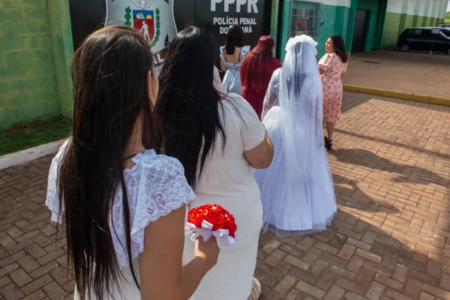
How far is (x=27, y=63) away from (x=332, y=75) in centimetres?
445

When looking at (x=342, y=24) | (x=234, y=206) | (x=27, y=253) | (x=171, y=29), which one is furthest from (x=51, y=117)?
(x=342, y=24)

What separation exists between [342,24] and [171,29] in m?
9.85

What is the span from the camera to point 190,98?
1771 mm

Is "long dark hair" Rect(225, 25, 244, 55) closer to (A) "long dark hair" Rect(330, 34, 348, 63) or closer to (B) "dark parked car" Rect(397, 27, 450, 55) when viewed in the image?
(A) "long dark hair" Rect(330, 34, 348, 63)

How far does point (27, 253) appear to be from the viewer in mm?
3020

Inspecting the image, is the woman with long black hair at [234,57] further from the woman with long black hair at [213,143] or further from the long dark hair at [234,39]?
the woman with long black hair at [213,143]

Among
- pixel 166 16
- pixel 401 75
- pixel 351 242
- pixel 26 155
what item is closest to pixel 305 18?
pixel 401 75

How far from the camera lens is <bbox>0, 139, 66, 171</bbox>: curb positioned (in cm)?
451

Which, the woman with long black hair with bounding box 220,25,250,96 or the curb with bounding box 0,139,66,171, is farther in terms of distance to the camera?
the woman with long black hair with bounding box 220,25,250,96

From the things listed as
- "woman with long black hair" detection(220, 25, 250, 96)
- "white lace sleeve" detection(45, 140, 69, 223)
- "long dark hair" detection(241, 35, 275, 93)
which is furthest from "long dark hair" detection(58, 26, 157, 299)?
"woman with long black hair" detection(220, 25, 250, 96)

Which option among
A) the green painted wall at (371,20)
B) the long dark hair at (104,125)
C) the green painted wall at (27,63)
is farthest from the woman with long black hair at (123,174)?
the green painted wall at (371,20)

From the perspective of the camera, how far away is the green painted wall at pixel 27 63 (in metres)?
5.15

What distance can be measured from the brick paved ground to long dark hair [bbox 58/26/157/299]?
5.95 feet

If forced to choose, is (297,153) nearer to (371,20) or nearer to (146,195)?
(146,195)
